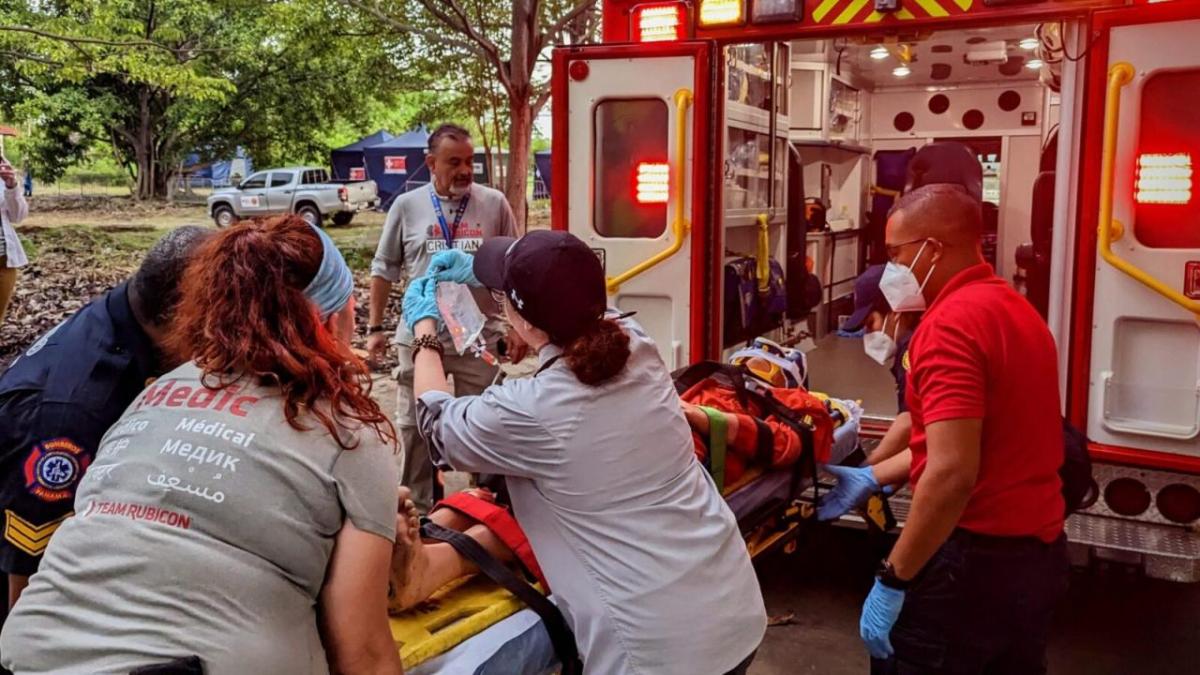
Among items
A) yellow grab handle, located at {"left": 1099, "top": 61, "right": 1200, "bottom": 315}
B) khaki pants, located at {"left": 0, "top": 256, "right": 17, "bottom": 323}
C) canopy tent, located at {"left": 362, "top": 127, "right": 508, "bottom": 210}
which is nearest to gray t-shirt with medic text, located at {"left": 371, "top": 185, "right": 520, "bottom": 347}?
yellow grab handle, located at {"left": 1099, "top": 61, "right": 1200, "bottom": 315}

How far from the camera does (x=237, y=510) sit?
5.44 feet

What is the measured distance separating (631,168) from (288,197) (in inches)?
894

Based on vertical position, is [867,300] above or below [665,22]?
below

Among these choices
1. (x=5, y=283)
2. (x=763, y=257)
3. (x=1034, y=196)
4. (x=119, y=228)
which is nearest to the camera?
(x=1034, y=196)

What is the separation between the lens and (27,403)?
2014 millimetres

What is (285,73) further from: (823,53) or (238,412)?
(238,412)

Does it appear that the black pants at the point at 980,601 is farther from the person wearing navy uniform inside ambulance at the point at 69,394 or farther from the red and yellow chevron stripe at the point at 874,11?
the red and yellow chevron stripe at the point at 874,11

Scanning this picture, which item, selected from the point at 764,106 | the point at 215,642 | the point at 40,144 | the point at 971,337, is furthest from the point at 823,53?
the point at 40,144

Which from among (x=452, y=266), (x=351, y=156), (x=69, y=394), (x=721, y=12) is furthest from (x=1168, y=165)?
(x=351, y=156)

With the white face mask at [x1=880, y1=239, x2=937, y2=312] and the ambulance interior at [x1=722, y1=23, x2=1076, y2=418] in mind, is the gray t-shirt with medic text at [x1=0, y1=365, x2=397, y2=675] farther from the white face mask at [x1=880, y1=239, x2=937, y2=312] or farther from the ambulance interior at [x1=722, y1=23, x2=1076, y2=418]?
the ambulance interior at [x1=722, y1=23, x2=1076, y2=418]

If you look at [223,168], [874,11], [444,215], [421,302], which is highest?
[223,168]

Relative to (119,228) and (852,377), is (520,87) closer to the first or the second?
(852,377)

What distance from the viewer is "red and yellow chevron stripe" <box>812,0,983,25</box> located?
3852mm

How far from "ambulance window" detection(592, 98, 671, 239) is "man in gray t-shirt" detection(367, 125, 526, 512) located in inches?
17.4
